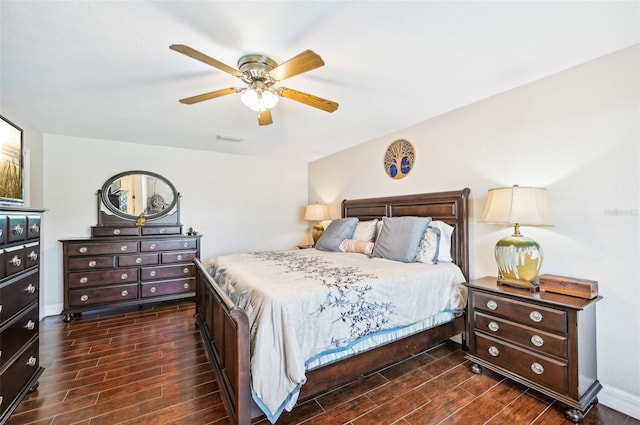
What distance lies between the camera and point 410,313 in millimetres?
2172

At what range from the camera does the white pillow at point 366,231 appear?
3406 millimetres

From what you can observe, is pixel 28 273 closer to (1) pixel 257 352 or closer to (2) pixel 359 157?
(1) pixel 257 352

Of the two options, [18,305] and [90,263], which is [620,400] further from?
[90,263]

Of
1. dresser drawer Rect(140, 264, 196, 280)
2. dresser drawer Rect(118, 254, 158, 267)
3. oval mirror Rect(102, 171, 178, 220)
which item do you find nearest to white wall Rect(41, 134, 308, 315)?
oval mirror Rect(102, 171, 178, 220)

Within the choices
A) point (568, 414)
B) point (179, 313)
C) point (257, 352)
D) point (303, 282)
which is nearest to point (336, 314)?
point (303, 282)

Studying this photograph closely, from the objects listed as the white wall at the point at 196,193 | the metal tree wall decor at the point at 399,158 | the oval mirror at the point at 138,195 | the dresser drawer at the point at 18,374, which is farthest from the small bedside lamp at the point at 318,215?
the dresser drawer at the point at 18,374

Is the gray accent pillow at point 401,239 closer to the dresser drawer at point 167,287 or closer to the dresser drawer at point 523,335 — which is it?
the dresser drawer at point 523,335

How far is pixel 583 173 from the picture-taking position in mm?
2053

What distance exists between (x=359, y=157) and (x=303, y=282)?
9.07ft

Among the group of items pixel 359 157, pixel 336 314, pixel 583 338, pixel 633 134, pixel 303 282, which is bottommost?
pixel 583 338

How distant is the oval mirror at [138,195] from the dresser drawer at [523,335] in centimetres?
425

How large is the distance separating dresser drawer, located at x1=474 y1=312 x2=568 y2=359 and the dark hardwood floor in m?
0.36

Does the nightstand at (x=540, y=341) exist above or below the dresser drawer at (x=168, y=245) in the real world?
below

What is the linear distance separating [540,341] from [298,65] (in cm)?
238
